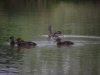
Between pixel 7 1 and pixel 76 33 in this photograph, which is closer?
pixel 76 33

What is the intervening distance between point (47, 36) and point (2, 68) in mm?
9599

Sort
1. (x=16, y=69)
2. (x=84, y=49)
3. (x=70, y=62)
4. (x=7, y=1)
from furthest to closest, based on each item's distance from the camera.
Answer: (x=7, y=1) → (x=84, y=49) → (x=70, y=62) → (x=16, y=69)

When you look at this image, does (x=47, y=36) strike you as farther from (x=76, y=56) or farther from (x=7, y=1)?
(x=7, y=1)

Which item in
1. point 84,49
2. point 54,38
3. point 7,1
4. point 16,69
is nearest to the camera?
point 16,69

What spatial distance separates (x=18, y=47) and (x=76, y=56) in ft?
12.3

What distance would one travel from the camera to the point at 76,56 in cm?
A: 2070

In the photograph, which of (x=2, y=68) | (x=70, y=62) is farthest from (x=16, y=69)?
(x=70, y=62)

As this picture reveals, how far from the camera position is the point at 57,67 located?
18203 mm

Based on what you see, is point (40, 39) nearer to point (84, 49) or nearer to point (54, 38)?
point (54, 38)

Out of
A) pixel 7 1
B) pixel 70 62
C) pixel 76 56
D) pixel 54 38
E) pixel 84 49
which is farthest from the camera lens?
pixel 7 1

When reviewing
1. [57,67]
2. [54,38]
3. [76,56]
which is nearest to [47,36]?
[54,38]

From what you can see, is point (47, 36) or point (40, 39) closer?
point (40, 39)

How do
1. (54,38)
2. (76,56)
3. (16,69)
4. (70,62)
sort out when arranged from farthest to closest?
(54,38), (76,56), (70,62), (16,69)

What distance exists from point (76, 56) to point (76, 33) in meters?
7.70
